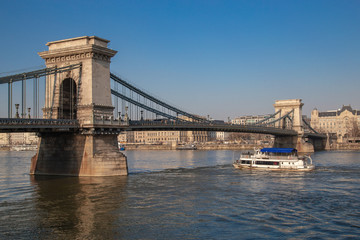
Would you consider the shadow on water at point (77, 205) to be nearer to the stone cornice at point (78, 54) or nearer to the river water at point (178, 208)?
the river water at point (178, 208)

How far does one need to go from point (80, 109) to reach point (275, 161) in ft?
94.0

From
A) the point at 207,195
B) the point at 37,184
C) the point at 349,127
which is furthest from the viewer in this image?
the point at 349,127

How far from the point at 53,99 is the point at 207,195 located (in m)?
22.6

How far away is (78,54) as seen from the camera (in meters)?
43.8

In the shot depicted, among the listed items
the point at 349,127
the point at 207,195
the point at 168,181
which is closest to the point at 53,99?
the point at 168,181

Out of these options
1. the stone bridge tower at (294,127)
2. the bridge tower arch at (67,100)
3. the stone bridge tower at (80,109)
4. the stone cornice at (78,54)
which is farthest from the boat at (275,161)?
the stone bridge tower at (294,127)

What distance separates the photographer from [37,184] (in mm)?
39812

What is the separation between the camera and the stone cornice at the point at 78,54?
43156 millimetres

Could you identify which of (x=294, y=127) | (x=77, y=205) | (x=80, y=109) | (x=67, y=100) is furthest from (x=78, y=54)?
(x=294, y=127)

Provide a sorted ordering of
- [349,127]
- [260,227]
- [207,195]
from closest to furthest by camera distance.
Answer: [260,227] → [207,195] → [349,127]

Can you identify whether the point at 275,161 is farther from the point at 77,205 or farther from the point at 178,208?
the point at 77,205

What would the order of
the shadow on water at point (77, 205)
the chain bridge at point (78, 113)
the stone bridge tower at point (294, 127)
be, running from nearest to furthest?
1. the shadow on water at point (77, 205)
2. the chain bridge at point (78, 113)
3. the stone bridge tower at point (294, 127)

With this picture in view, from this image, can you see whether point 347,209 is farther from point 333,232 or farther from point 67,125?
point 67,125

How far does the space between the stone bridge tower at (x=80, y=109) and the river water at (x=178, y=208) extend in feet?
6.53
